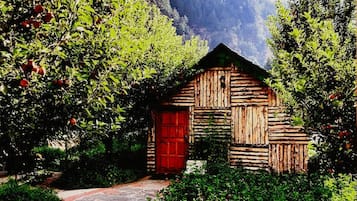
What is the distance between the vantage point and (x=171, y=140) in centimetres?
1242

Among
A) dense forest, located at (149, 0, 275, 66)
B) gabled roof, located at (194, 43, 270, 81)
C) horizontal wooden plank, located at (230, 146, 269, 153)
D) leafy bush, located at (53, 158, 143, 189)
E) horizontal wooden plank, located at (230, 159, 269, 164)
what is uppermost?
dense forest, located at (149, 0, 275, 66)

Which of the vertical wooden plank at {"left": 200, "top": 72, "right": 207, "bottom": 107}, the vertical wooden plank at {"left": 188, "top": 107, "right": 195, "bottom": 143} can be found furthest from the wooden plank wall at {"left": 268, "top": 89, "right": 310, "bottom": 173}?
the vertical wooden plank at {"left": 188, "top": 107, "right": 195, "bottom": 143}

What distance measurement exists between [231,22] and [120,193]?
183 feet

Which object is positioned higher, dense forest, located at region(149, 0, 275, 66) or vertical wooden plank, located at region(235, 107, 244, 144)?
dense forest, located at region(149, 0, 275, 66)

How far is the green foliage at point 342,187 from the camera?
5278mm

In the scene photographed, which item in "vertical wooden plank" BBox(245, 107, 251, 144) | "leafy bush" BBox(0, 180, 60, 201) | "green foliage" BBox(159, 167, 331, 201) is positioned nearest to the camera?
"green foliage" BBox(159, 167, 331, 201)

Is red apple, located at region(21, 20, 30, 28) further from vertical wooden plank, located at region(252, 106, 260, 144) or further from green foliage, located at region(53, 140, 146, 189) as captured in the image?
vertical wooden plank, located at region(252, 106, 260, 144)

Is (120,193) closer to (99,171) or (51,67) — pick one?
(99,171)

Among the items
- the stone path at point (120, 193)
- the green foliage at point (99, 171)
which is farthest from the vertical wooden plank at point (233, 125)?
the green foliage at point (99, 171)

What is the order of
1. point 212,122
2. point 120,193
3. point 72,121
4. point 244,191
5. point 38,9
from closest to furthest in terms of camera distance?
point 38,9 → point 72,121 → point 244,191 → point 120,193 → point 212,122

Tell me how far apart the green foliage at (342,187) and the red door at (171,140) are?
624 cm

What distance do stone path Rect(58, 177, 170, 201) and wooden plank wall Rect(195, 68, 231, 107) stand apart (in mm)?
2591

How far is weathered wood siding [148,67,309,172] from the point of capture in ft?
36.7

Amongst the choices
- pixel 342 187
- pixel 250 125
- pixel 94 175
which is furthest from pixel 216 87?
pixel 342 187
